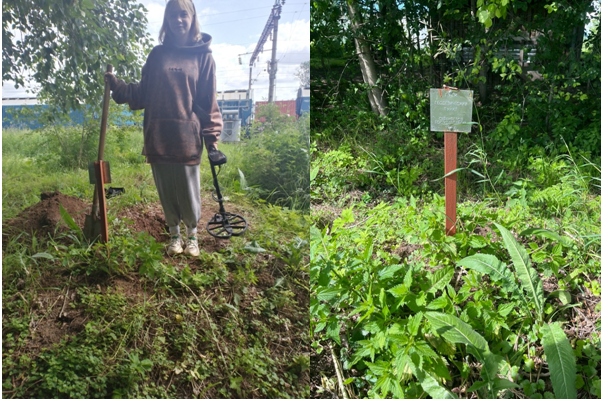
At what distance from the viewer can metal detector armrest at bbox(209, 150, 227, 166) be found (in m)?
1.39

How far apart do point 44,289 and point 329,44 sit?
4.77m

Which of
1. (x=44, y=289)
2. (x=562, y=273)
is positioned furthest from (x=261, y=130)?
(x=562, y=273)

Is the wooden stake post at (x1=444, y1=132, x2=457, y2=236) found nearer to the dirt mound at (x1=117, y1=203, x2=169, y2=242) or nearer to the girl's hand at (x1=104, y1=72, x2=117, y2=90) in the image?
the dirt mound at (x1=117, y1=203, x2=169, y2=242)

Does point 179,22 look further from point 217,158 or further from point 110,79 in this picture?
point 217,158

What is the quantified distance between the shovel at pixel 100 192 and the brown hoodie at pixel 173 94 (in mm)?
55

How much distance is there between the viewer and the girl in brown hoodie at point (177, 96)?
1.31 m

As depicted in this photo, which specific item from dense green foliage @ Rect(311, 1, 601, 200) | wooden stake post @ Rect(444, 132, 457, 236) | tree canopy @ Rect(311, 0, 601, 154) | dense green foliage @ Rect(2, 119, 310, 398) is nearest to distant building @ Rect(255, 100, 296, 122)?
dense green foliage @ Rect(2, 119, 310, 398)

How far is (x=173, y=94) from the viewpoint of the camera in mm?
1322

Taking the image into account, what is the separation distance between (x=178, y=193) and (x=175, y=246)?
0.17 m

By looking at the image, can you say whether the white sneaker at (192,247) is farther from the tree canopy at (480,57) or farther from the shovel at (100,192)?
the tree canopy at (480,57)

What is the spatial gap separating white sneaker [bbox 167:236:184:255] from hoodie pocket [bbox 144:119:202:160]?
0.85ft

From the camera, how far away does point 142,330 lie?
133 centimetres

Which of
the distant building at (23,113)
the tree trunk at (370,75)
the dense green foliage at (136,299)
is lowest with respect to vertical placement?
the dense green foliage at (136,299)

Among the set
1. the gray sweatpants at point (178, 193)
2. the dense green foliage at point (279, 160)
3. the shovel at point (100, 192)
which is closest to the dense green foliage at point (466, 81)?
the dense green foliage at point (279, 160)
